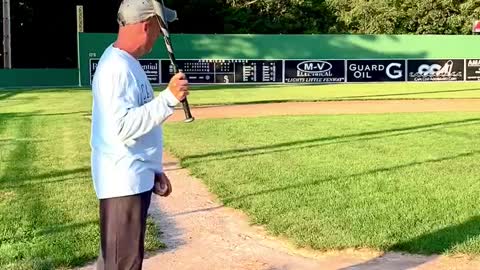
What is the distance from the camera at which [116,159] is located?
130 inches

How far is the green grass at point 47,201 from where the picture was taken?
5.61 meters

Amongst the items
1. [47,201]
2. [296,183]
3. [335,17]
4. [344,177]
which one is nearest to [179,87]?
[47,201]

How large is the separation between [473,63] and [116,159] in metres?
41.9

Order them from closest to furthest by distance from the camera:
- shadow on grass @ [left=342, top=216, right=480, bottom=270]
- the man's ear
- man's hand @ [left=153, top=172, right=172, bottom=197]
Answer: the man's ear < man's hand @ [left=153, top=172, right=172, bottom=197] < shadow on grass @ [left=342, top=216, right=480, bottom=270]

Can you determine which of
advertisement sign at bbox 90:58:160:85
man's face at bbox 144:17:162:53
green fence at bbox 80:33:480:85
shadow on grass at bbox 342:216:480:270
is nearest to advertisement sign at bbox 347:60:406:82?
green fence at bbox 80:33:480:85

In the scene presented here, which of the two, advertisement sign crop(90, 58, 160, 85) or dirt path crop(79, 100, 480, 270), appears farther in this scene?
advertisement sign crop(90, 58, 160, 85)

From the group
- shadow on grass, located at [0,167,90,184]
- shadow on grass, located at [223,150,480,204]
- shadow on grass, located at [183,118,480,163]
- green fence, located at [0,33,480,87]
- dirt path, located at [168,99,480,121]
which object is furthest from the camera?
green fence, located at [0,33,480,87]

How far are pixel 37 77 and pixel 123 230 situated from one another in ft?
131

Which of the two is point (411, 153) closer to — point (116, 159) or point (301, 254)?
point (301, 254)

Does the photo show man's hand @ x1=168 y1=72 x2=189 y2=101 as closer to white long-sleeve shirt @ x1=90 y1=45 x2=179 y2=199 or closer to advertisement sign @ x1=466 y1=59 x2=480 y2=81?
white long-sleeve shirt @ x1=90 y1=45 x2=179 y2=199

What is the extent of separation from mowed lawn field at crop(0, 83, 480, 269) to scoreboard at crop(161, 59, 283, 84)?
2391cm

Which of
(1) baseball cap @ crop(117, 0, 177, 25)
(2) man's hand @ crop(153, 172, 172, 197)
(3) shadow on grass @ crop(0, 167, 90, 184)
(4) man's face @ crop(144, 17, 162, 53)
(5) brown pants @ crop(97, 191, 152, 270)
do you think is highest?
(1) baseball cap @ crop(117, 0, 177, 25)

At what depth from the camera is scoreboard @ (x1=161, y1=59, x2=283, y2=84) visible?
132 ft

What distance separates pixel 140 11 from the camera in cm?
328
